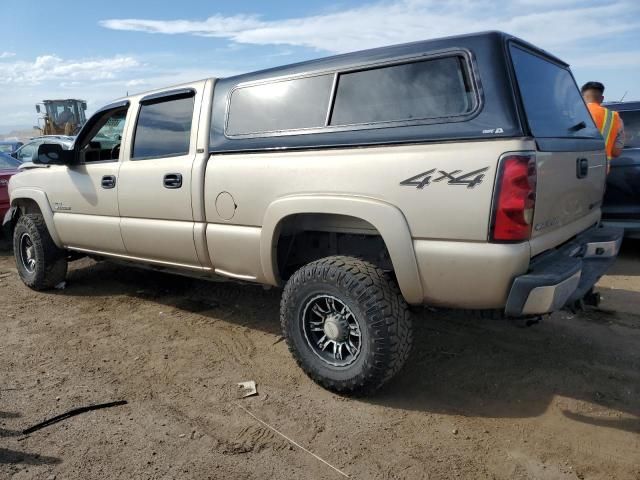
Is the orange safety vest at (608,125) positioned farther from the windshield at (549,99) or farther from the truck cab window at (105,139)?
the truck cab window at (105,139)

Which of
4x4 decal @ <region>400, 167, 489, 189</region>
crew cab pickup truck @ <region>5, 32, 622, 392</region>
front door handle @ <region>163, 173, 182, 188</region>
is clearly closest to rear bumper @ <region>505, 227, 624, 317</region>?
crew cab pickup truck @ <region>5, 32, 622, 392</region>

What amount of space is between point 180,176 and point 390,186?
1.73 metres

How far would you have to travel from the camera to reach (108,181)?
14.2 feet

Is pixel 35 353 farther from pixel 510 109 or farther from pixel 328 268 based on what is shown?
pixel 510 109

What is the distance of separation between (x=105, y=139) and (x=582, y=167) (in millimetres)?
4137

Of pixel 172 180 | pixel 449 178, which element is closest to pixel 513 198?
pixel 449 178

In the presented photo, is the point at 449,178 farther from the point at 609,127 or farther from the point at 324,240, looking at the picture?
the point at 609,127

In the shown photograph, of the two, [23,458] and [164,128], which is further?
[164,128]

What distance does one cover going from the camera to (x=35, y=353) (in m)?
3.82

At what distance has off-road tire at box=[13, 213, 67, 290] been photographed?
201 inches

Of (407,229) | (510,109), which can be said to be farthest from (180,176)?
(510,109)

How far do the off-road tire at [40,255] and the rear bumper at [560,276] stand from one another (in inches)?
177

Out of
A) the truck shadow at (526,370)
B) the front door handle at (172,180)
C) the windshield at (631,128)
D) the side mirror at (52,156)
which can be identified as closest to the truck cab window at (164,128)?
the front door handle at (172,180)

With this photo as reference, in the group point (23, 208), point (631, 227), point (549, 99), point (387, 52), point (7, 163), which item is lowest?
point (631, 227)
